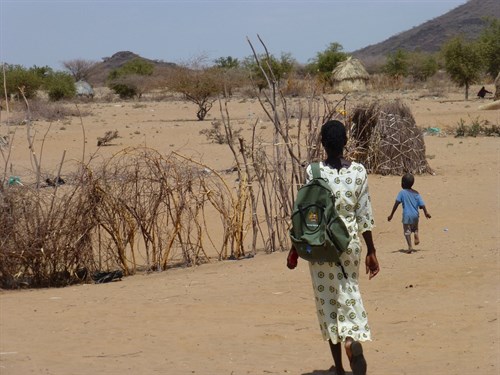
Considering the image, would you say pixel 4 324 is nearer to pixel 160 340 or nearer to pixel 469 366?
pixel 160 340

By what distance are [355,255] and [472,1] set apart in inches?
5071

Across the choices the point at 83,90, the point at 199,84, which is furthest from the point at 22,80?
the point at 199,84

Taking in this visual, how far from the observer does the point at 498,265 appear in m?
8.92

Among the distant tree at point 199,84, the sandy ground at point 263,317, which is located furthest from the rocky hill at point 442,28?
A: the sandy ground at point 263,317

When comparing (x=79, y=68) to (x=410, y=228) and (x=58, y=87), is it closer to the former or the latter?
(x=58, y=87)

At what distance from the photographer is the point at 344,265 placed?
17.3 ft

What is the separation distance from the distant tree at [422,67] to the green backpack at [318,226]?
5446cm

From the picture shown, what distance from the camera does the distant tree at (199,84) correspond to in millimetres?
31031

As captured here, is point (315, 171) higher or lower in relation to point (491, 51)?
lower

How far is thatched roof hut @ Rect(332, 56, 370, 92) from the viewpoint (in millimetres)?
46094

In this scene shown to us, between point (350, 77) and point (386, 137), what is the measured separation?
98.2ft

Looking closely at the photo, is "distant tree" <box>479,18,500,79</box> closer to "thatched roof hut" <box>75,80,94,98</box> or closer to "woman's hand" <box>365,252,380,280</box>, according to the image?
"thatched roof hut" <box>75,80,94,98</box>

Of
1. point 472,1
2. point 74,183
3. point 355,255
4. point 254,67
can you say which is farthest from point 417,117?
point 472,1

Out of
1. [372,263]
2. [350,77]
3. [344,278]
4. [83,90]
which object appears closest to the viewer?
[344,278]
